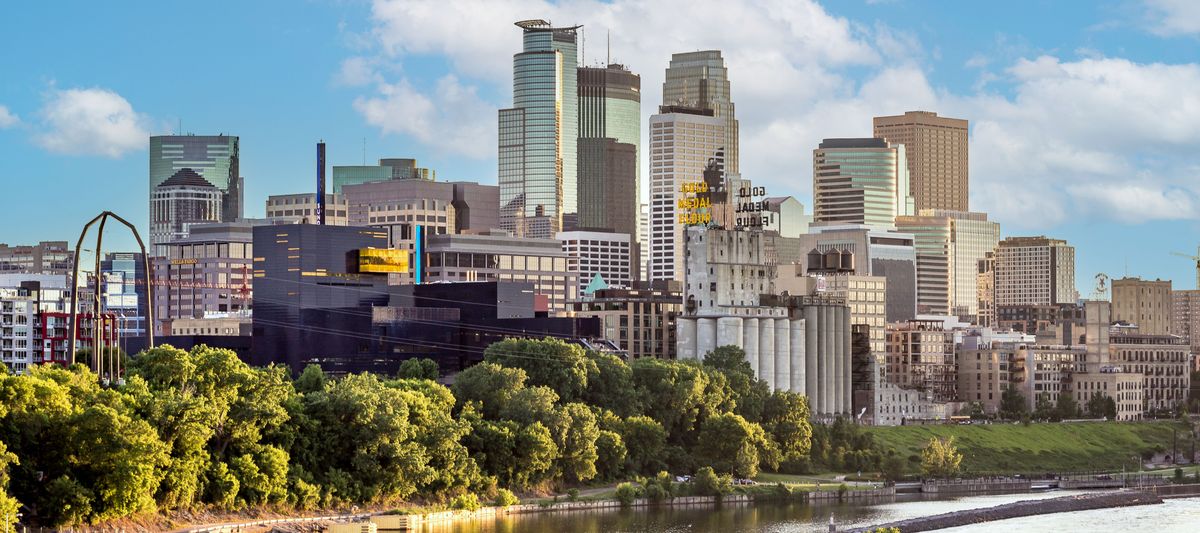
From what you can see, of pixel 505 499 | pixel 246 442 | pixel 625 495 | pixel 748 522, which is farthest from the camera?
pixel 625 495

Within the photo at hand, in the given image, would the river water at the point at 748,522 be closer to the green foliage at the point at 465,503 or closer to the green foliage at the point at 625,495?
the green foliage at the point at 625,495

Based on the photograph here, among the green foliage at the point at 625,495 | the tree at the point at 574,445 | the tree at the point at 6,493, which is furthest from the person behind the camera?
the tree at the point at 574,445

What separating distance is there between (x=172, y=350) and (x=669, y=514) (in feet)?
171

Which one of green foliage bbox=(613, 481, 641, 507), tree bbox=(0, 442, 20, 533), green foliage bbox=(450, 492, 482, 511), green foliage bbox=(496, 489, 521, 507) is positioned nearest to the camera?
tree bbox=(0, 442, 20, 533)

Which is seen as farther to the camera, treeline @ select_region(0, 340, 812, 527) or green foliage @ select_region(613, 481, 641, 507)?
green foliage @ select_region(613, 481, 641, 507)

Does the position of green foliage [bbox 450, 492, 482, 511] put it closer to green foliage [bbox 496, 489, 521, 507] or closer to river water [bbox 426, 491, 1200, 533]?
river water [bbox 426, 491, 1200, 533]

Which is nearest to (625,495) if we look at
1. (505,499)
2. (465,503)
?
(505,499)

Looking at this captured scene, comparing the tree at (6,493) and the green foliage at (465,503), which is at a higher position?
the tree at (6,493)

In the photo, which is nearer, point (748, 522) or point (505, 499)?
point (505, 499)

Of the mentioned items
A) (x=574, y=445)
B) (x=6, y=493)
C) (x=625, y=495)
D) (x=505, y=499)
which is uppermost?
(x=6, y=493)

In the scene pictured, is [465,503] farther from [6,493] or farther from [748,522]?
[6,493]

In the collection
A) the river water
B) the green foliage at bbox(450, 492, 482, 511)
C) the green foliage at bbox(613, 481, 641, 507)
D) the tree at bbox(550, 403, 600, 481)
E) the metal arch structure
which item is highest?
the metal arch structure

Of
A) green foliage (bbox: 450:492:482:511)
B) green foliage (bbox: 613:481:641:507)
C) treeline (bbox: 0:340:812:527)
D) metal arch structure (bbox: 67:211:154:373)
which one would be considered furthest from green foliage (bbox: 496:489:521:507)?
metal arch structure (bbox: 67:211:154:373)

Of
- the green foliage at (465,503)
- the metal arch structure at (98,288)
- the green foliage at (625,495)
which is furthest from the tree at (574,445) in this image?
the metal arch structure at (98,288)
